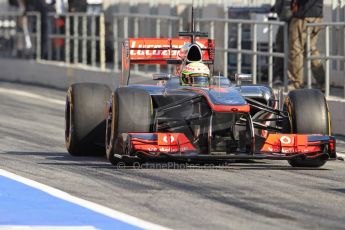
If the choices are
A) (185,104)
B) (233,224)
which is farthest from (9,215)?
(185,104)

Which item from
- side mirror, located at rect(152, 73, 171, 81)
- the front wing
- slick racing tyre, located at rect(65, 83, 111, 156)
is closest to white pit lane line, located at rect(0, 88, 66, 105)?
slick racing tyre, located at rect(65, 83, 111, 156)

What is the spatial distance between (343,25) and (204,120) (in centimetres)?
667

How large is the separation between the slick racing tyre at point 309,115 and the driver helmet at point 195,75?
107 centimetres

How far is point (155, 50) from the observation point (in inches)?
640

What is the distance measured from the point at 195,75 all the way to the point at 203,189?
3079 mm

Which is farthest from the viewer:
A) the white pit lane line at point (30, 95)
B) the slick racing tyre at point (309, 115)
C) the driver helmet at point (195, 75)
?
the white pit lane line at point (30, 95)

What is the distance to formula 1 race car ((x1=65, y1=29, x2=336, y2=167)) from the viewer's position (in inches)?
522

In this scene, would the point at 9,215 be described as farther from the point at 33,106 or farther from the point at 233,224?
the point at 33,106

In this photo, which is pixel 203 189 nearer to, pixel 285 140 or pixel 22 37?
pixel 285 140

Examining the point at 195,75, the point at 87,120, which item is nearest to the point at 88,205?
the point at 195,75

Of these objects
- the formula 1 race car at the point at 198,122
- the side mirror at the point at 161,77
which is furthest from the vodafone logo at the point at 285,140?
the side mirror at the point at 161,77

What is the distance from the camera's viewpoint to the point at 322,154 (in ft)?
43.8

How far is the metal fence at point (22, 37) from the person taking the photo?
34906mm

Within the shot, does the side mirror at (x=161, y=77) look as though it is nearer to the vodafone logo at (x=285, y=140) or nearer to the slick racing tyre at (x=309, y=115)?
the slick racing tyre at (x=309, y=115)
